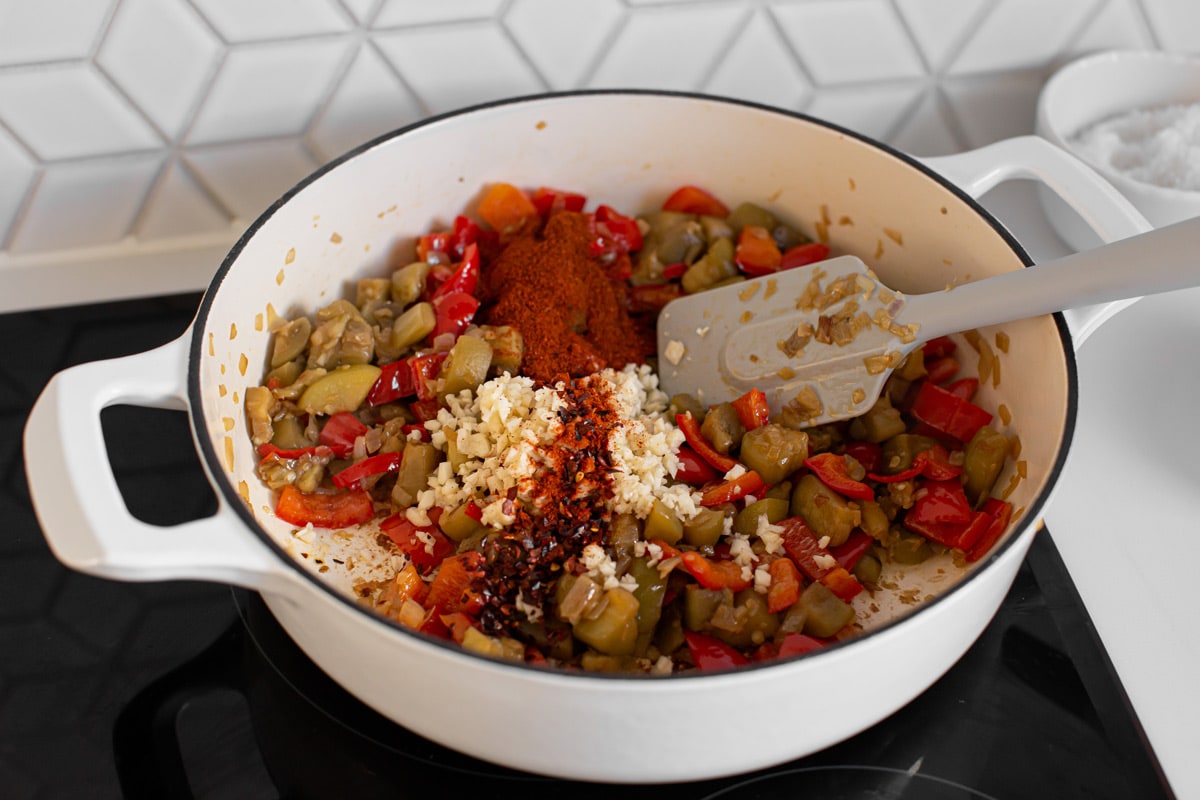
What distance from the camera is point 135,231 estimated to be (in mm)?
1390

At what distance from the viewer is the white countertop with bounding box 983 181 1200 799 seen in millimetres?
999

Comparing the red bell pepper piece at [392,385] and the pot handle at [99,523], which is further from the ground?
the pot handle at [99,523]

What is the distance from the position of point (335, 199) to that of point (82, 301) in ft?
1.45

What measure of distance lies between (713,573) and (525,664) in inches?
13.5

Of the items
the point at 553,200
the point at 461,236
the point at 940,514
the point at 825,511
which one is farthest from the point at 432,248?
the point at 940,514

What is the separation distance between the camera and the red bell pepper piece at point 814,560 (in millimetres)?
1040

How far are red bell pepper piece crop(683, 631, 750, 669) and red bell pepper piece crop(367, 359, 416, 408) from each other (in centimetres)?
46

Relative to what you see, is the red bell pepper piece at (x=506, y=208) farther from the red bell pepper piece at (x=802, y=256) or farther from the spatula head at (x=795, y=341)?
the red bell pepper piece at (x=802, y=256)

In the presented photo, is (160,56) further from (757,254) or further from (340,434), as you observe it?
(757,254)

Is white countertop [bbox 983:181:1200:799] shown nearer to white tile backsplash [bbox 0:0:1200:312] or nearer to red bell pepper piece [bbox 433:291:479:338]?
white tile backsplash [bbox 0:0:1200:312]

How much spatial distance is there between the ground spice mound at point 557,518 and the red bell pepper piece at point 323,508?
20 centimetres

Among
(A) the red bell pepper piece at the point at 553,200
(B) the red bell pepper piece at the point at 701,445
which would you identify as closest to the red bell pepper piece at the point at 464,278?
(A) the red bell pepper piece at the point at 553,200

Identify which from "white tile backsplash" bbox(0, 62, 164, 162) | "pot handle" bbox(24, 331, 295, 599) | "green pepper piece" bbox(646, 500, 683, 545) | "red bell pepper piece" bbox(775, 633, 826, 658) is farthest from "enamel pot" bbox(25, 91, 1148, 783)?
"white tile backsplash" bbox(0, 62, 164, 162)

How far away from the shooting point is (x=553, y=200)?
1352mm
